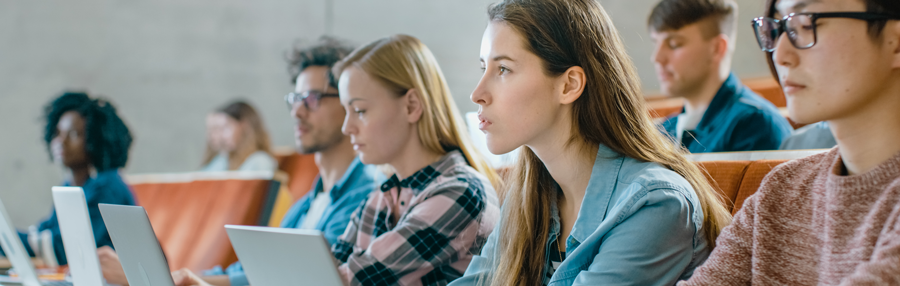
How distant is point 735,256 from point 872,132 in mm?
201

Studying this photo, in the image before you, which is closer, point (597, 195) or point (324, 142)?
point (597, 195)

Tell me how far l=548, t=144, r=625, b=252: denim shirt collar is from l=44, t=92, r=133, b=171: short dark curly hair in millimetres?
2363

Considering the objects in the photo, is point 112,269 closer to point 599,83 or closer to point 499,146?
point 499,146

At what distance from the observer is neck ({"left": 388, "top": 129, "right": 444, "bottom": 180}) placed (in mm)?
1625

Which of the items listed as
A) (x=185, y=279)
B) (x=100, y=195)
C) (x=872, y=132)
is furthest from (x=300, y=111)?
(x=872, y=132)

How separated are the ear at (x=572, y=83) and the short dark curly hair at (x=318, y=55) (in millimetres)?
1213

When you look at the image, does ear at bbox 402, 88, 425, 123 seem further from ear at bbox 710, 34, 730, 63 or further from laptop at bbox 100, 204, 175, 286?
ear at bbox 710, 34, 730, 63

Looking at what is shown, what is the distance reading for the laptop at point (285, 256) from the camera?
3.14ft

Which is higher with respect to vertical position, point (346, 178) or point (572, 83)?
point (572, 83)

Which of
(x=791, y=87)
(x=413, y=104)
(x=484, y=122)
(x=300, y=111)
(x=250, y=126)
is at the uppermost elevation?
(x=791, y=87)

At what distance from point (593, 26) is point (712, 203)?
319 millimetres

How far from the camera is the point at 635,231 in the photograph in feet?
2.98

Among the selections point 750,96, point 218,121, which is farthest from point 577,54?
point 218,121

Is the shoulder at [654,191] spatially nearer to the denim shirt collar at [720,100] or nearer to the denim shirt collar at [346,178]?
the denim shirt collar at [346,178]
